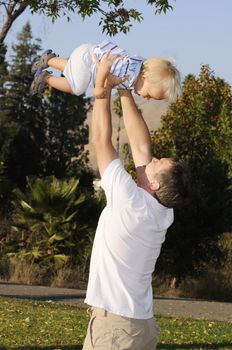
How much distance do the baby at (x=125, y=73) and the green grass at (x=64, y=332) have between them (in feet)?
16.1

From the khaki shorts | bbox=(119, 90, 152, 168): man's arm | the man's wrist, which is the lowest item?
the khaki shorts

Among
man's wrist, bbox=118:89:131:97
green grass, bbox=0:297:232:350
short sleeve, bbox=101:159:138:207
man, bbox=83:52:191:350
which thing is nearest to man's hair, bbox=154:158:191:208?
man, bbox=83:52:191:350

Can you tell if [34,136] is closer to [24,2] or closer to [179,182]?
[24,2]

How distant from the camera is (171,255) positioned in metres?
24.1

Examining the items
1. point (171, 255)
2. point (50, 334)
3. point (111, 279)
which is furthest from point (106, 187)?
point (171, 255)

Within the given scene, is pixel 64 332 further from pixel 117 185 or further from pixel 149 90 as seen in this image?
pixel 117 185

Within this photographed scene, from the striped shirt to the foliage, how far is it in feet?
59.7

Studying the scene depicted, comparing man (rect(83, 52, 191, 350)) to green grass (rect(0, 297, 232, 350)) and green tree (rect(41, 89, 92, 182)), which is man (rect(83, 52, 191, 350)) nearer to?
green grass (rect(0, 297, 232, 350))

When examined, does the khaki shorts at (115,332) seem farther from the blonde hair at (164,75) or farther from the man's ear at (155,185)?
the blonde hair at (164,75)

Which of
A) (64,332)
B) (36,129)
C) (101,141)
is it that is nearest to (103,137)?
(101,141)

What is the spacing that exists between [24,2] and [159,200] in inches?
215

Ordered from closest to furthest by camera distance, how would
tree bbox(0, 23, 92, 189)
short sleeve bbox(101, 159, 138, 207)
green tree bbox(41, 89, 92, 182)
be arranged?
short sleeve bbox(101, 159, 138, 207), tree bbox(0, 23, 92, 189), green tree bbox(41, 89, 92, 182)

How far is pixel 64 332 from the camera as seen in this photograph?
395 inches

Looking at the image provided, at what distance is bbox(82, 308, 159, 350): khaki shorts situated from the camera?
402 centimetres
